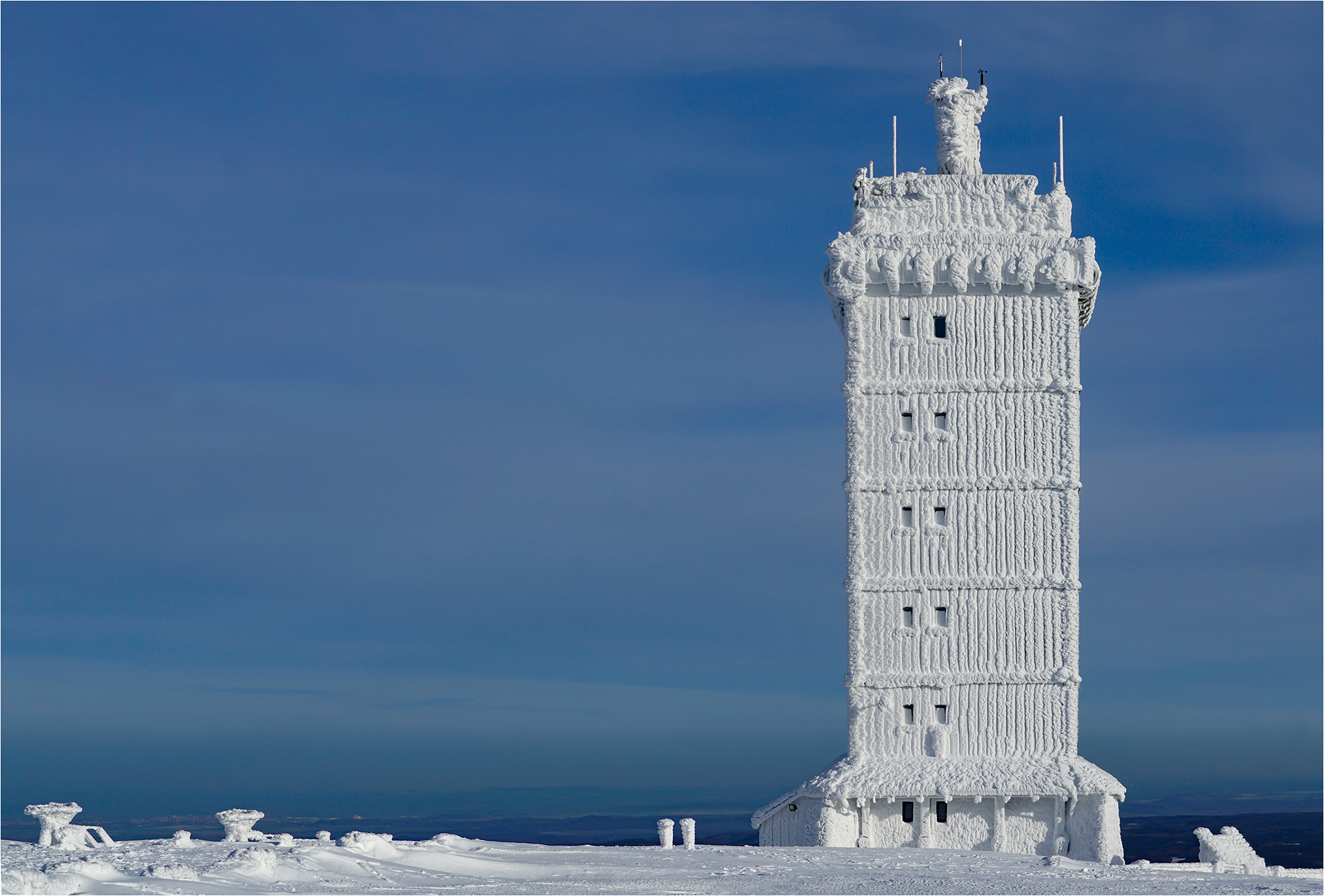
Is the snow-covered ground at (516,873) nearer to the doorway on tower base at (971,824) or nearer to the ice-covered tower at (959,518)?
the doorway on tower base at (971,824)

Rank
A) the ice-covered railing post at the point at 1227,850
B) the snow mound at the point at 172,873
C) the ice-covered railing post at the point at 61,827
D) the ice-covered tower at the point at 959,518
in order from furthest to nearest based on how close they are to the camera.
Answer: the ice-covered tower at the point at 959,518
the ice-covered railing post at the point at 1227,850
the ice-covered railing post at the point at 61,827
the snow mound at the point at 172,873

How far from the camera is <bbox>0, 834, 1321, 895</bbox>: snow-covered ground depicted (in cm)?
1897

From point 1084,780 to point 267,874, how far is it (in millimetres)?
22494

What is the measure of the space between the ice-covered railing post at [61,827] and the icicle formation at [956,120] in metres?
26.9

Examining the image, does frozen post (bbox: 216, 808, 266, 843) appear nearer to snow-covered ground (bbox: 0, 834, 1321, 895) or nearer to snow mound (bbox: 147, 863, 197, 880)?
snow-covered ground (bbox: 0, 834, 1321, 895)

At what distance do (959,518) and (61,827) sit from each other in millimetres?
22624

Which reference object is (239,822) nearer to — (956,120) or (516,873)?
(516,873)

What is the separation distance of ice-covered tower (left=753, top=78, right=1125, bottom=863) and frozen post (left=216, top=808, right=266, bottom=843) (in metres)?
16.7

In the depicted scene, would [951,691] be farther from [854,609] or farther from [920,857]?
[920,857]

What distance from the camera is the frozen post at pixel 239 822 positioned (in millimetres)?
23875

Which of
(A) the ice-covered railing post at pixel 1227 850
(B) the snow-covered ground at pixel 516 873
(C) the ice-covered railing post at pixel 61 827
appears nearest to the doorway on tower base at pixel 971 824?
(A) the ice-covered railing post at pixel 1227 850

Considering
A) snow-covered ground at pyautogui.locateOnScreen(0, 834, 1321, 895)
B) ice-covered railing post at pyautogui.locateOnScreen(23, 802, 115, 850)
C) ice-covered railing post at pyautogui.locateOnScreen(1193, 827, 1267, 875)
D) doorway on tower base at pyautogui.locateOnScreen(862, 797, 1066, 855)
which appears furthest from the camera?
doorway on tower base at pyautogui.locateOnScreen(862, 797, 1066, 855)

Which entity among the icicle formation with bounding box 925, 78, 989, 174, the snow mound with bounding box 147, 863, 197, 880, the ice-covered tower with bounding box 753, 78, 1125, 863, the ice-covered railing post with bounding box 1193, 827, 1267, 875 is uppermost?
the icicle formation with bounding box 925, 78, 989, 174

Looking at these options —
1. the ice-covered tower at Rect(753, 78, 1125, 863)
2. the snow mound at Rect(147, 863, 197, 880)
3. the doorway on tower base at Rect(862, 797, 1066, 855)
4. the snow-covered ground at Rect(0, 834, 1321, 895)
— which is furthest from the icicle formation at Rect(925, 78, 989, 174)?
the snow mound at Rect(147, 863, 197, 880)
